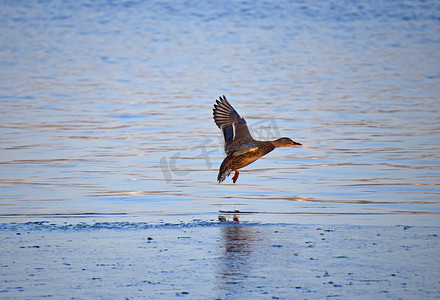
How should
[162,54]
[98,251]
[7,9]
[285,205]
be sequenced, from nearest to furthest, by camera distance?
[98,251] → [285,205] → [162,54] → [7,9]

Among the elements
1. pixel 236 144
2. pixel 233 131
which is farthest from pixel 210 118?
pixel 236 144

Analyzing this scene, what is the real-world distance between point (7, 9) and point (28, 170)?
39.2 metres

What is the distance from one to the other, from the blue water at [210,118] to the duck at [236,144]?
1.23 feet

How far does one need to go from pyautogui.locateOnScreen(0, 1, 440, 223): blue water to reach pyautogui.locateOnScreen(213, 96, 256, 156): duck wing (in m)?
0.57

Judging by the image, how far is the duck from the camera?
9.23m

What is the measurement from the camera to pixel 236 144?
937cm

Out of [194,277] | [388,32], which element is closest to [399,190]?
[194,277]

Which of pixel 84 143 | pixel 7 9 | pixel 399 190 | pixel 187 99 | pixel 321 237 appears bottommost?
pixel 7 9

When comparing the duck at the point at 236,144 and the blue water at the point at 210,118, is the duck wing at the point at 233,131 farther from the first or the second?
the blue water at the point at 210,118

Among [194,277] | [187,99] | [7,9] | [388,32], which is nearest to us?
[194,277]

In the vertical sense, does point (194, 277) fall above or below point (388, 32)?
above

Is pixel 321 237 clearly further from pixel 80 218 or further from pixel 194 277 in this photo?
pixel 80 218

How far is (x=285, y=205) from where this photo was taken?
28.6 feet

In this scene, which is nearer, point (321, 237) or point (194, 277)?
point (194, 277)
